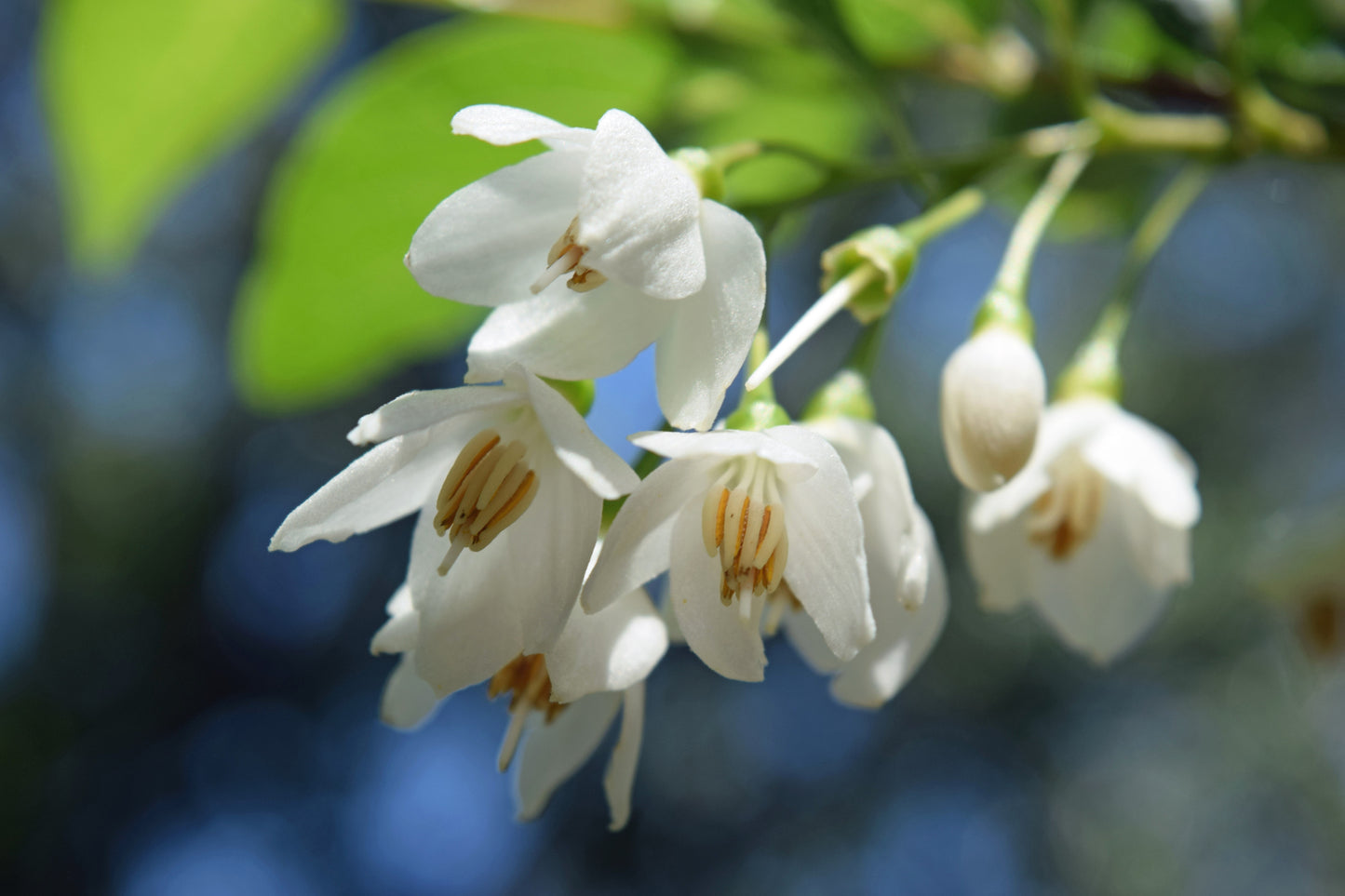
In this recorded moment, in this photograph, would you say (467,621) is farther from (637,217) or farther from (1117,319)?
(1117,319)

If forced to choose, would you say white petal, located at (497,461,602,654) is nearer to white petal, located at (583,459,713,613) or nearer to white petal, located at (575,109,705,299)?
white petal, located at (583,459,713,613)

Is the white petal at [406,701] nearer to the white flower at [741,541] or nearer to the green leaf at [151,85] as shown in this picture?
the white flower at [741,541]

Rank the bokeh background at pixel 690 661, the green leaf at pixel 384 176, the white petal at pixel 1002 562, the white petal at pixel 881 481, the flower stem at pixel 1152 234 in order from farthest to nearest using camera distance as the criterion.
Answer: the bokeh background at pixel 690 661 < the green leaf at pixel 384 176 < the flower stem at pixel 1152 234 < the white petal at pixel 1002 562 < the white petal at pixel 881 481

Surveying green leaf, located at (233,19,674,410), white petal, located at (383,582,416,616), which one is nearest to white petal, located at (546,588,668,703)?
white petal, located at (383,582,416,616)

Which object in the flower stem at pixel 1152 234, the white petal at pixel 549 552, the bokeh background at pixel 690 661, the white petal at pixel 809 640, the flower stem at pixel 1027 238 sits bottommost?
the bokeh background at pixel 690 661

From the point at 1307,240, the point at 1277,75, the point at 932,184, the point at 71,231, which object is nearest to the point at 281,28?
the point at 71,231

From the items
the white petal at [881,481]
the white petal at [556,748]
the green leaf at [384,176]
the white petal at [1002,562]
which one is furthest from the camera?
the green leaf at [384,176]

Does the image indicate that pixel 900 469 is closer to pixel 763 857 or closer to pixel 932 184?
pixel 932 184

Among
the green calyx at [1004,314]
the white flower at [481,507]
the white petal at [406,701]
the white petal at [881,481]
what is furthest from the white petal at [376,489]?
the green calyx at [1004,314]
